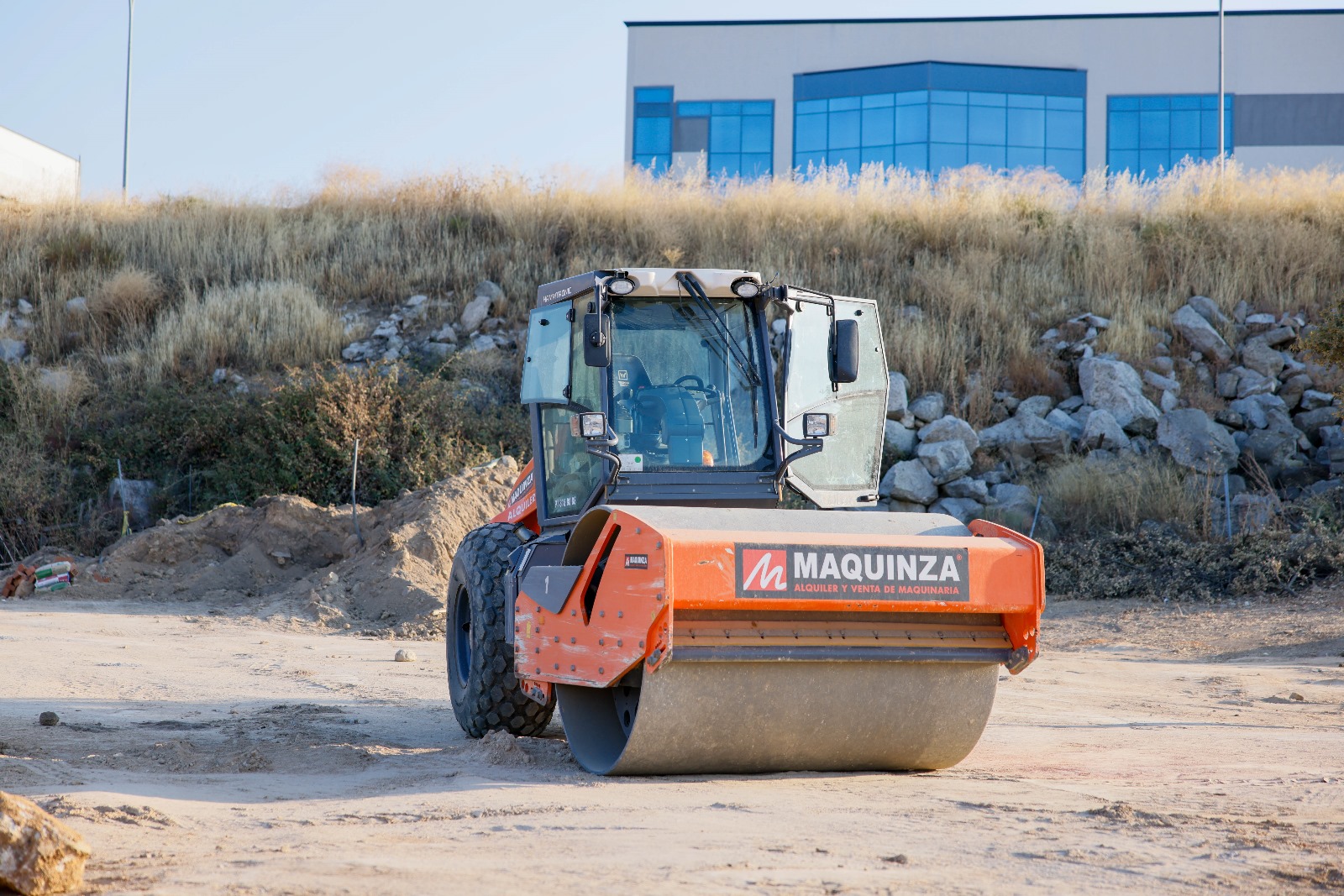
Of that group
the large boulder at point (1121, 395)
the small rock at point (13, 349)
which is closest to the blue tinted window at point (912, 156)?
the large boulder at point (1121, 395)

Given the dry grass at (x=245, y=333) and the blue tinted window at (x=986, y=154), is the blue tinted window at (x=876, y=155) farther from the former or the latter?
the dry grass at (x=245, y=333)

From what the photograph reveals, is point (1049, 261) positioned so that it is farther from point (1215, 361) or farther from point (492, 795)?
point (492, 795)

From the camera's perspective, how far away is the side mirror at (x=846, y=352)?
22.3ft

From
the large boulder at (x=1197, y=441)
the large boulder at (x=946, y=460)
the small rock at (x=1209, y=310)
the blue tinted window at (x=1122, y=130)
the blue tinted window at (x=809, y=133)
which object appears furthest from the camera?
the blue tinted window at (x=809, y=133)

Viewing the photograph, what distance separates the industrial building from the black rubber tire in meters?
34.6

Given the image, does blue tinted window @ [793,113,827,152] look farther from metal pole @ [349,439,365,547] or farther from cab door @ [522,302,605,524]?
cab door @ [522,302,605,524]

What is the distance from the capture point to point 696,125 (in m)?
42.4

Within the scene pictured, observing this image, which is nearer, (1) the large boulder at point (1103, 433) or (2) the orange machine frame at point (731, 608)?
(2) the orange machine frame at point (731, 608)

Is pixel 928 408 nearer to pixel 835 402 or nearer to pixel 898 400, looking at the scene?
pixel 898 400

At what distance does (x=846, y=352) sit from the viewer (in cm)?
680

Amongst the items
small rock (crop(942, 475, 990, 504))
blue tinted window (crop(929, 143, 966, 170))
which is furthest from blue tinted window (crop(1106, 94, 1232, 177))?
small rock (crop(942, 475, 990, 504))

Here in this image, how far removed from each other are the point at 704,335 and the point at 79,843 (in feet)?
13.7

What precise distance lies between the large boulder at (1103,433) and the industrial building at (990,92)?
22187 mm

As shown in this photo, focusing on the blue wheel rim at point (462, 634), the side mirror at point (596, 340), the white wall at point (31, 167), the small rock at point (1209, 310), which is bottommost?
the blue wheel rim at point (462, 634)
